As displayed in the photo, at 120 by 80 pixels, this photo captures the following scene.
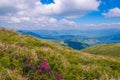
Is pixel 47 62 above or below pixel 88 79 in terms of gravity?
above

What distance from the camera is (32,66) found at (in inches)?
446

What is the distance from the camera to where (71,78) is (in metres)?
11.2

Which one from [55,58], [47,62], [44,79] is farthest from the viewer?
[55,58]

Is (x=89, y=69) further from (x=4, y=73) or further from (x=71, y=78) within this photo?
(x=4, y=73)

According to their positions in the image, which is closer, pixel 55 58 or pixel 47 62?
pixel 47 62

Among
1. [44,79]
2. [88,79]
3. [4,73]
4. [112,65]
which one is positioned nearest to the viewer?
[4,73]

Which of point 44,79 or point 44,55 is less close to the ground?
point 44,55

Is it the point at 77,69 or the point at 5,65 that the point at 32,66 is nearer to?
the point at 5,65

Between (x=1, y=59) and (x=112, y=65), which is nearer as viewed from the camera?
(x=1, y=59)

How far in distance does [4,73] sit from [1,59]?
1.87m

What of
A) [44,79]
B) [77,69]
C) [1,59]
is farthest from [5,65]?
[77,69]

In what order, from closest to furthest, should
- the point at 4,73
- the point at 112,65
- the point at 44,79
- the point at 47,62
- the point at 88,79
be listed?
the point at 4,73 < the point at 44,79 < the point at 88,79 < the point at 47,62 < the point at 112,65

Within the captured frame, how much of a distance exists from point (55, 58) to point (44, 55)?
40.1 inches

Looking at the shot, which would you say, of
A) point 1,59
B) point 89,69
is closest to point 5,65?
point 1,59
